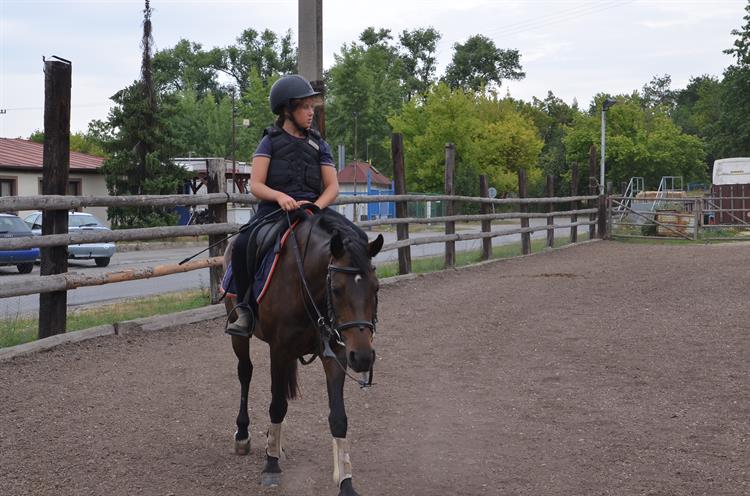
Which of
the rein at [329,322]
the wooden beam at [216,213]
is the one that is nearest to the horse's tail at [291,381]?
the rein at [329,322]

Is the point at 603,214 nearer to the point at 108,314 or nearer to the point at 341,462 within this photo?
the point at 108,314

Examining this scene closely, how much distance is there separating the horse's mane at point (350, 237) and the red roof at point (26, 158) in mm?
27590

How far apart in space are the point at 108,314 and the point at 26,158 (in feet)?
83.5

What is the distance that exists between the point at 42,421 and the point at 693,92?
109829mm

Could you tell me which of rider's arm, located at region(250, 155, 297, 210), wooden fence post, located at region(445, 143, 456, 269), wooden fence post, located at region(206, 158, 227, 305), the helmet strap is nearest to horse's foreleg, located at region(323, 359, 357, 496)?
rider's arm, located at region(250, 155, 297, 210)

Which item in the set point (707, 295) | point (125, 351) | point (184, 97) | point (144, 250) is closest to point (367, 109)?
point (184, 97)

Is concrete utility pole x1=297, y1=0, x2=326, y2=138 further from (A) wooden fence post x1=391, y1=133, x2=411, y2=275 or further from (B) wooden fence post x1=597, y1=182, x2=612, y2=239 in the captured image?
(B) wooden fence post x1=597, y1=182, x2=612, y2=239

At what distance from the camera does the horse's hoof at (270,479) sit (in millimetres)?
4799

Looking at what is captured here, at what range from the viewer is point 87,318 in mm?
10305

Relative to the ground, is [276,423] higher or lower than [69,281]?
lower

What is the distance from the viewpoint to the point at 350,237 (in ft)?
14.8

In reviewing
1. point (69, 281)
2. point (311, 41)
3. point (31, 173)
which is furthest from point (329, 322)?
point (31, 173)

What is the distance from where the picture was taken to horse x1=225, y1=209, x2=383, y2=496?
4297 mm

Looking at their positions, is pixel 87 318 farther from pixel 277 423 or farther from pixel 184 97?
pixel 184 97
